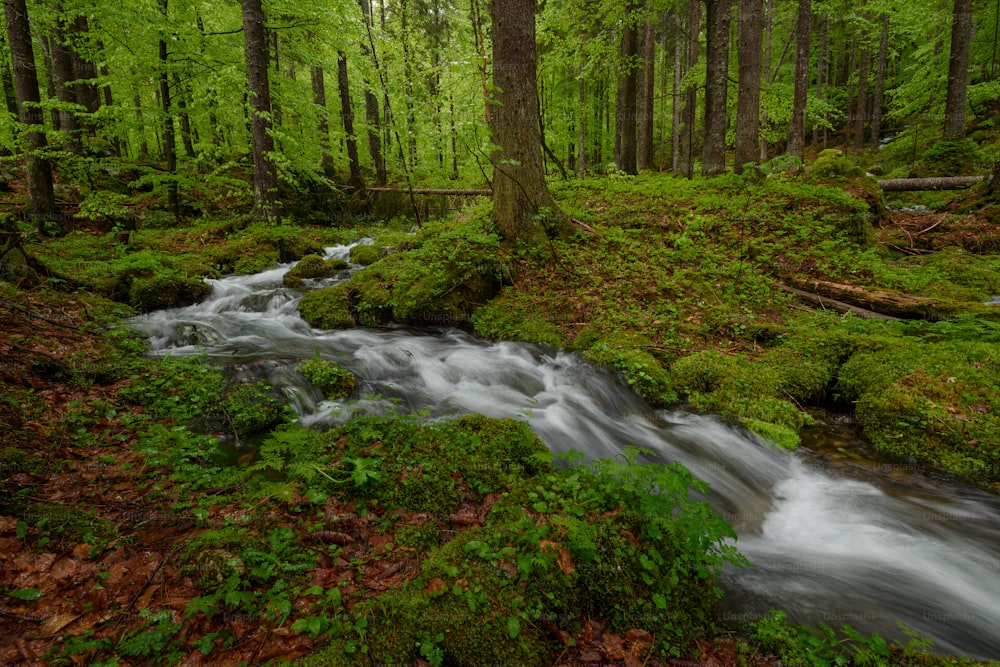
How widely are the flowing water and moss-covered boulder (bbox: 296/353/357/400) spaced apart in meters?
0.11

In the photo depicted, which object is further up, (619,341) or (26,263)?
(26,263)

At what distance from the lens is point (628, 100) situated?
14.2 metres

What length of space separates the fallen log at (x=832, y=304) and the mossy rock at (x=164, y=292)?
10.1m

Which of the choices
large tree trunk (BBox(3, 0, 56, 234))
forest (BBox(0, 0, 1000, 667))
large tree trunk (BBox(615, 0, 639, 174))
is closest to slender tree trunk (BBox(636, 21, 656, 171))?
large tree trunk (BBox(615, 0, 639, 174))

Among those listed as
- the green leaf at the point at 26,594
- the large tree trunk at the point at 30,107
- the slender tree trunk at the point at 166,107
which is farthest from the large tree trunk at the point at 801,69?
the large tree trunk at the point at 30,107

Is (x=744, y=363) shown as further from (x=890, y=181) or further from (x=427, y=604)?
(x=890, y=181)

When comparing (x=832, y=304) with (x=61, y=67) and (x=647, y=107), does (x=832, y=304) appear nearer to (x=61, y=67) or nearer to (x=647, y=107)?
(x=647, y=107)

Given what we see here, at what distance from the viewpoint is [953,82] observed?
1312 cm

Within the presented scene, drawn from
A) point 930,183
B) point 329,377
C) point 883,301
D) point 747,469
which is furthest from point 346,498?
point 930,183

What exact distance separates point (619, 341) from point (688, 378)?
111 cm

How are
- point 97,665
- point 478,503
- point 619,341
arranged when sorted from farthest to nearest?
1. point 619,341
2. point 478,503
3. point 97,665

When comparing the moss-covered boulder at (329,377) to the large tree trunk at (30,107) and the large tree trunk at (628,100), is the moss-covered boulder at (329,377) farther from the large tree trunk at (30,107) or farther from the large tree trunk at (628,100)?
the large tree trunk at (628,100)

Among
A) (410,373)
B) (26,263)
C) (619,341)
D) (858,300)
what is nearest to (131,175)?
(26,263)

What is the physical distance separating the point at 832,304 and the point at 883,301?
616 millimetres
